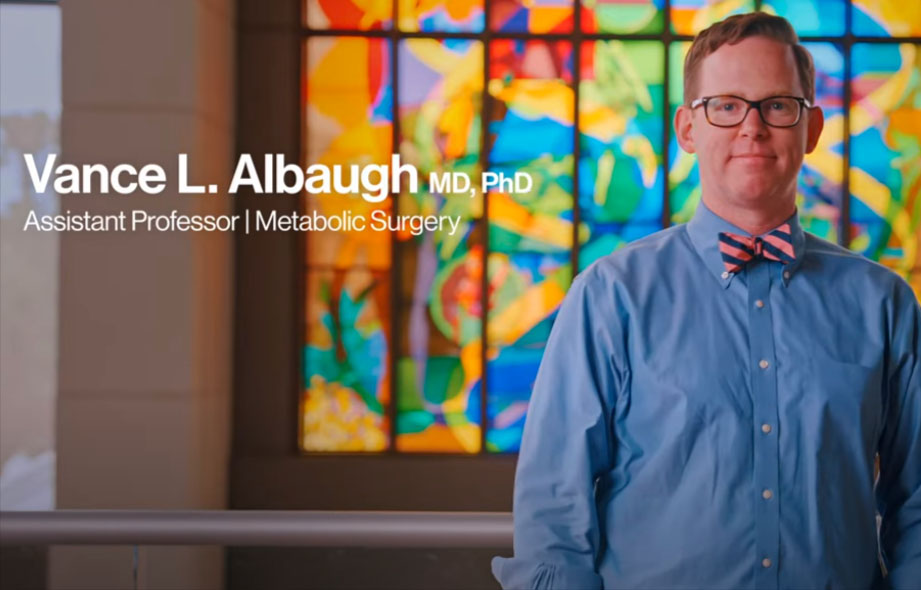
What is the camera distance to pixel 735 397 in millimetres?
1299

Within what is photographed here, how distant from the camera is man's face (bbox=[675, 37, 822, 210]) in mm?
1333

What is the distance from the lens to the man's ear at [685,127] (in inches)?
55.8

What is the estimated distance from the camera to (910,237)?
5250 millimetres

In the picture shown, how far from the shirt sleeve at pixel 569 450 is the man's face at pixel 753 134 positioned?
0.22 metres

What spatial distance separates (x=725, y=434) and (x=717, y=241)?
0.26m

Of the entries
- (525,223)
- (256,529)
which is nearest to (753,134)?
(256,529)

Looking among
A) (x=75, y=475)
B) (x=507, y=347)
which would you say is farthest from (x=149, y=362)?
(x=507, y=347)

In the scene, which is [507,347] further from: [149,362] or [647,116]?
[149,362]

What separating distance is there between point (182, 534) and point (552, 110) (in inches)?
144

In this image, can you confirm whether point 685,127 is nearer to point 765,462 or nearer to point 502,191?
point 765,462

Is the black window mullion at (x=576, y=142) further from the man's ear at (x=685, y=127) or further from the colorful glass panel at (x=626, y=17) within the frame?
the man's ear at (x=685, y=127)

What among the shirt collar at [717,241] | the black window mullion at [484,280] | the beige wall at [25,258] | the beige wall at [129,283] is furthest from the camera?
the black window mullion at [484,280]

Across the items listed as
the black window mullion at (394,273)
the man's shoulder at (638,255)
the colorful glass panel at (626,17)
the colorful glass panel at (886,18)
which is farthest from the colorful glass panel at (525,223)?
the man's shoulder at (638,255)

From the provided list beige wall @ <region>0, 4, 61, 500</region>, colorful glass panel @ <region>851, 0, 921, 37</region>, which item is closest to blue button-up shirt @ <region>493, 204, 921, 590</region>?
beige wall @ <region>0, 4, 61, 500</region>
